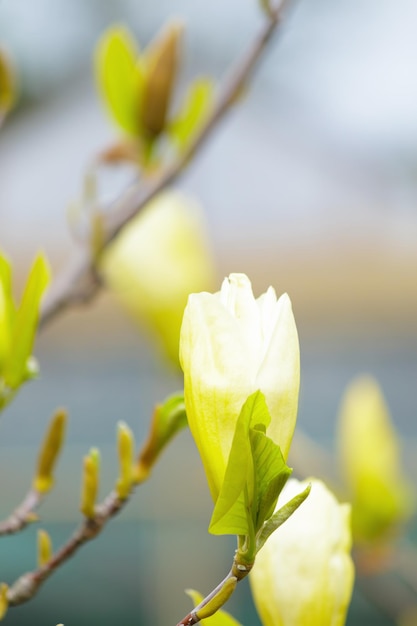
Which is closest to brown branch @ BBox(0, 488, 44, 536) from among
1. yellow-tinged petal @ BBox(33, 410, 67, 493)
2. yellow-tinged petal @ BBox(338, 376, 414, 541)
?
yellow-tinged petal @ BBox(33, 410, 67, 493)

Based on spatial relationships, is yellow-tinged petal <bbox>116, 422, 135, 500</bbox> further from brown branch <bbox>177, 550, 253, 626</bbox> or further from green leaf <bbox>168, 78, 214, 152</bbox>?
green leaf <bbox>168, 78, 214, 152</bbox>

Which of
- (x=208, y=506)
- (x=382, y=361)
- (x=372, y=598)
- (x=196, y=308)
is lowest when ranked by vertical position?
(x=382, y=361)

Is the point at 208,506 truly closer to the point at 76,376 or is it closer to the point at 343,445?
the point at 76,376

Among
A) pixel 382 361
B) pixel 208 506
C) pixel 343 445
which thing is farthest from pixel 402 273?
pixel 343 445

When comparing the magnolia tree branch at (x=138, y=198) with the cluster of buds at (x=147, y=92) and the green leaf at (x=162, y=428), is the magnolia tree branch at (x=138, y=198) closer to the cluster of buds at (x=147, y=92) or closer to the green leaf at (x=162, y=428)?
the cluster of buds at (x=147, y=92)

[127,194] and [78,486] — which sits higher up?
[127,194]

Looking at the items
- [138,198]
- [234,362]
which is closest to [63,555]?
[234,362]
